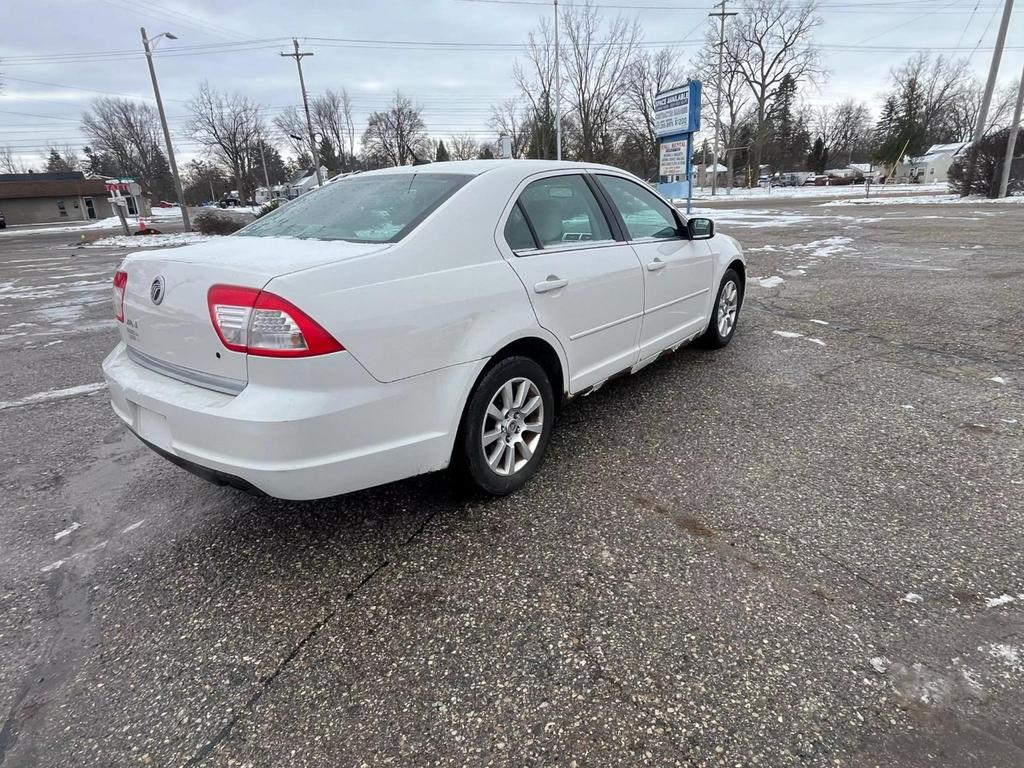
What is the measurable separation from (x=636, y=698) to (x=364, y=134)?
281 feet

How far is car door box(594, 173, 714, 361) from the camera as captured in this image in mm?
3766

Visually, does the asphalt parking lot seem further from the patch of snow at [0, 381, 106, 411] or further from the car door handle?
the car door handle

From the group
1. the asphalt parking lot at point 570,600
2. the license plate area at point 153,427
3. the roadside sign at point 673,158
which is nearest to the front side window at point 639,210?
the asphalt parking lot at point 570,600

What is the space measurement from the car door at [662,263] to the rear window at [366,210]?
4.21ft

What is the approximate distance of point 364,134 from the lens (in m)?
77.6

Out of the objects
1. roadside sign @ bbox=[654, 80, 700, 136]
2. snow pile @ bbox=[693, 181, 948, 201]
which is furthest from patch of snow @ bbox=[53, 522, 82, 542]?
snow pile @ bbox=[693, 181, 948, 201]

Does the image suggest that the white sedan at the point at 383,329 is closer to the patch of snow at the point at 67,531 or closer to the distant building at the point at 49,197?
the patch of snow at the point at 67,531

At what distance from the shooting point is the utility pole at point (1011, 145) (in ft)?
68.4

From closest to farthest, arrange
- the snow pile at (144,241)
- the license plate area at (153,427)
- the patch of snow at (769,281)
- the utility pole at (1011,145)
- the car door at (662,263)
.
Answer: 1. the license plate area at (153,427)
2. the car door at (662,263)
3. the patch of snow at (769,281)
4. the snow pile at (144,241)
5. the utility pole at (1011,145)

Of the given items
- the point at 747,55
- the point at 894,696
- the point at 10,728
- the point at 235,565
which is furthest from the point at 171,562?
the point at 747,55

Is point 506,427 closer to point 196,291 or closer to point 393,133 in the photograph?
point 196,291

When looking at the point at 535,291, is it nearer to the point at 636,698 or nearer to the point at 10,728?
the point at 636,698

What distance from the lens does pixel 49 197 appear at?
54781mm

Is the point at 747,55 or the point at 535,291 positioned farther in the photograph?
the point at 747,55
